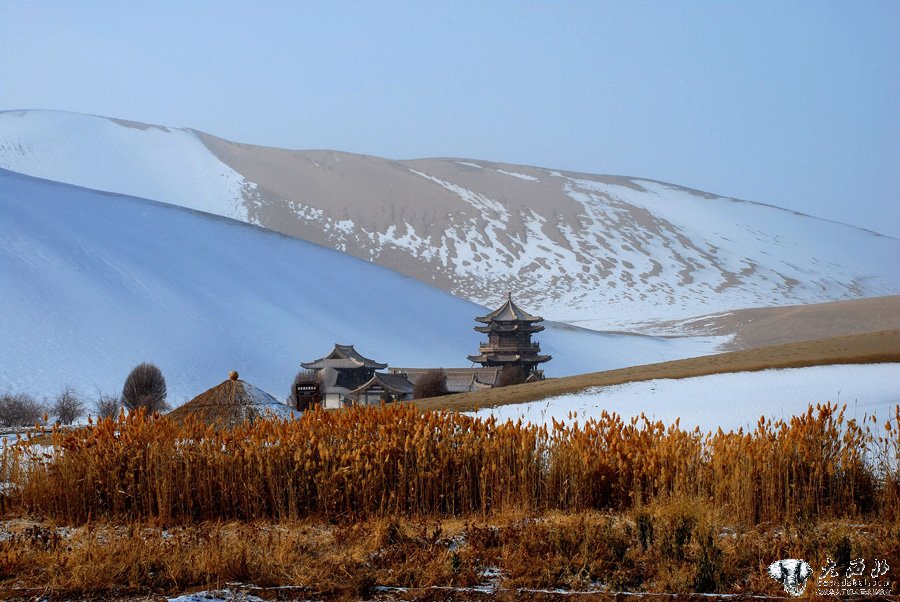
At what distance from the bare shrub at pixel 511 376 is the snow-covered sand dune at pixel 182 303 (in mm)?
6749

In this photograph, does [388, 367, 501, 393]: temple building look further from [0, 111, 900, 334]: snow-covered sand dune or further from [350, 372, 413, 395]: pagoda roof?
[0, 111, 900, 334]: snow-covered sand dune

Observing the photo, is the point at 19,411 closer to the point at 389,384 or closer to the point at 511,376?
the point at 389,384

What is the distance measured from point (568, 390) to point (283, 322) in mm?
31248

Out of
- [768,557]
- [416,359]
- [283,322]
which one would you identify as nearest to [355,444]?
[768,557]

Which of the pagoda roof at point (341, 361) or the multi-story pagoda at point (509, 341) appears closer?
the pagoda roof at point (341, 361)

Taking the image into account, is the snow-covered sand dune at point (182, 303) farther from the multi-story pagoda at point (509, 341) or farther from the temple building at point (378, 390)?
the temple building at point (378, 390)

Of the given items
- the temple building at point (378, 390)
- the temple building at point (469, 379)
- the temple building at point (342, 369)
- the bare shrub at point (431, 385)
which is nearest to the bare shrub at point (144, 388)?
the temple building at point (378, 390)

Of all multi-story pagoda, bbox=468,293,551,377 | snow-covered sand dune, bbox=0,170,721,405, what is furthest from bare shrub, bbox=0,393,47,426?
multi-story pagoda, bbox=468,293,551,377

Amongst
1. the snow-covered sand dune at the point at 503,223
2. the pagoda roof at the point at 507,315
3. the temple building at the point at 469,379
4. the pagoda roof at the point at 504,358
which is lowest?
the temple building at the point at 469,379

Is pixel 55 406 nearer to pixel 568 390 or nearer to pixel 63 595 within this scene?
pixel 568 390

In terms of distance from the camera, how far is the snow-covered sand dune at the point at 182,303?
3988 centimetres

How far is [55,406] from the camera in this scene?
107 ft

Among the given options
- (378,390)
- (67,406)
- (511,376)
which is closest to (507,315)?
(511,376)

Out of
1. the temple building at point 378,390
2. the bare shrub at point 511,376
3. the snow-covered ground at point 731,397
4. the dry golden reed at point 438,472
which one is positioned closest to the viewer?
the dry golden reed at point 438,472
